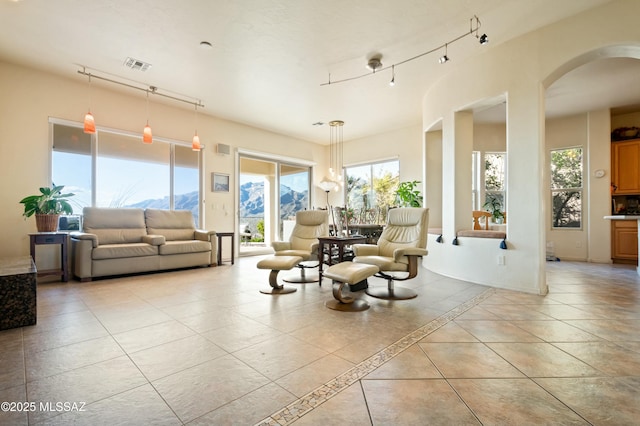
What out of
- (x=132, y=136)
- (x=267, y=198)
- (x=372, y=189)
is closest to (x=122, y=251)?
(x=132, y=136)

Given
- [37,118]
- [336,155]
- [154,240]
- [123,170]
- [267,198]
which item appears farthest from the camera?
[336,155]

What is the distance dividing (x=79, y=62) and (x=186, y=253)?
334cm

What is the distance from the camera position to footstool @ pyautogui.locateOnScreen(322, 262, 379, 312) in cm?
298

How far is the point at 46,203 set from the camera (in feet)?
14.1

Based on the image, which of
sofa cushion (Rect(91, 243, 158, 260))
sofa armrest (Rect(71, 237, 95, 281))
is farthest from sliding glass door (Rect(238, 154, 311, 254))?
sofa armrest (Rect(71, 237, 95, 281))

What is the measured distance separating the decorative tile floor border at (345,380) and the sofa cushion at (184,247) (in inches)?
170

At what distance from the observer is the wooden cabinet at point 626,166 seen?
595 cm

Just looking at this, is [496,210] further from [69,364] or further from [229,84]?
[69,364]

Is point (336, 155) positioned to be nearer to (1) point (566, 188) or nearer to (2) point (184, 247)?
(2) point (184, 247)

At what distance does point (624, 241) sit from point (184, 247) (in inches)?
339

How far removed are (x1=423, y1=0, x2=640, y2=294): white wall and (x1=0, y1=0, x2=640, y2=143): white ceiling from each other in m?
0.20

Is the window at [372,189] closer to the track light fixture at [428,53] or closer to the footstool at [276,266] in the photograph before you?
the track light fixture at [428,53]

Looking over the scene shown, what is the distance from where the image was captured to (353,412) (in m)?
1.44

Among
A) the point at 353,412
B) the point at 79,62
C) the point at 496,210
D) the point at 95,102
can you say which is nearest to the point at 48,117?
the point at 95,102
